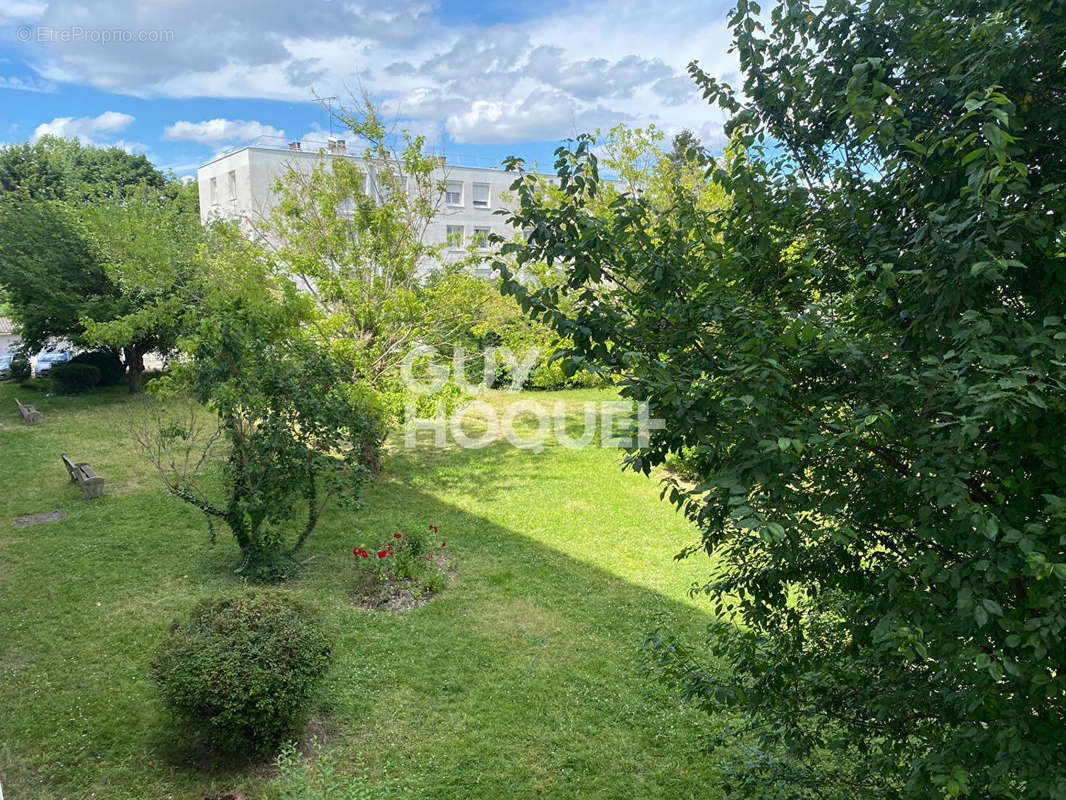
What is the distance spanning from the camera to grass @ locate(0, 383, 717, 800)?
508 cm

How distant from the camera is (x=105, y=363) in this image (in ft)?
68.8

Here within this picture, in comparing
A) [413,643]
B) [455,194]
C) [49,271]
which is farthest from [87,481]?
[455,194]

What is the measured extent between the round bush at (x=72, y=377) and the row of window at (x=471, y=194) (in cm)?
1800

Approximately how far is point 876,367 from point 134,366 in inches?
877

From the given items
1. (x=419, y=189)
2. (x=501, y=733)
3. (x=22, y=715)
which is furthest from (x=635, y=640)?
(x=419, y=189)

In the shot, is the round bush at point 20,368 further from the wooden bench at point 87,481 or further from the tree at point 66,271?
the wooden bench at point 87,481

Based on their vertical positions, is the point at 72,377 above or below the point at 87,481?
above

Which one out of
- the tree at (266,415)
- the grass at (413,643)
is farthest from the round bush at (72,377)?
the tree at (266,415)

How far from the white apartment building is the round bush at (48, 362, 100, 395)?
20.4ft

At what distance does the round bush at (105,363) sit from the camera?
20594 millimetres

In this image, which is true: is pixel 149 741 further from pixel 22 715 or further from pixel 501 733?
pixel 501 733

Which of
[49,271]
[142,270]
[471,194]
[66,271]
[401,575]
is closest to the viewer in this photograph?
[401,575]

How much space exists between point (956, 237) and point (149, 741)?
21.2 feet

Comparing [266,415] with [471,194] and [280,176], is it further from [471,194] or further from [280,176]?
[471,194]
